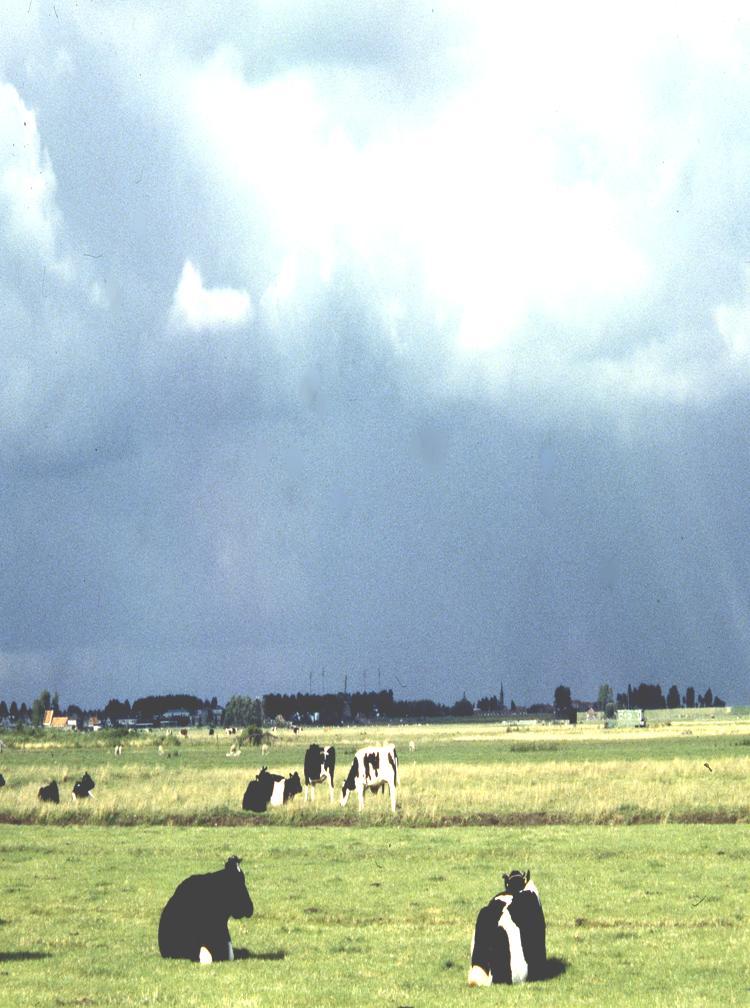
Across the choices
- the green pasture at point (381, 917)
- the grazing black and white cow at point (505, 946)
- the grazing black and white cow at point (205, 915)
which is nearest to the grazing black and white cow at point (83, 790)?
the green pasture at point (381, 917)

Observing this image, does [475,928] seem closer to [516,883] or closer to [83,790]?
[516,883]

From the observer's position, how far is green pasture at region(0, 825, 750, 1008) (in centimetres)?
1453

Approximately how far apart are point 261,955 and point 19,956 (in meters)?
3.37

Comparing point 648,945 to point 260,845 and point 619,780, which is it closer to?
point 260,845

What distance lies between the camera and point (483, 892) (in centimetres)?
2244

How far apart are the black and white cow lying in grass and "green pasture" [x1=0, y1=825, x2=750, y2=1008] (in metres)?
6.46

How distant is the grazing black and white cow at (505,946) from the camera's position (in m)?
14.7

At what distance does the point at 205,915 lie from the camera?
1670cm

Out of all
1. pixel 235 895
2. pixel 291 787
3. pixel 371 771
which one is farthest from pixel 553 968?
pixel 291 787

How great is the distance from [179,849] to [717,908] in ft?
49.0

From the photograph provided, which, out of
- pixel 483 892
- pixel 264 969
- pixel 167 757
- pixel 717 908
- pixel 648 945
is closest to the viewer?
pixel 264 969

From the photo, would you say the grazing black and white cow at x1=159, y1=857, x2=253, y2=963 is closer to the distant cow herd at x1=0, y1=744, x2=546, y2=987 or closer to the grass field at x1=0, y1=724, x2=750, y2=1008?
the distant cow herd at x1=0, y1=744, x2=546, y2=987

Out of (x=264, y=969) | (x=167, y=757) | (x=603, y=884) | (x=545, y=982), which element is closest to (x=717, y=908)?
(x=603, y=884)

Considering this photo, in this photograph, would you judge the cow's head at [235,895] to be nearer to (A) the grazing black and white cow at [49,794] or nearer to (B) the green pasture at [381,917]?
(B) the green pasture at [381,917]
